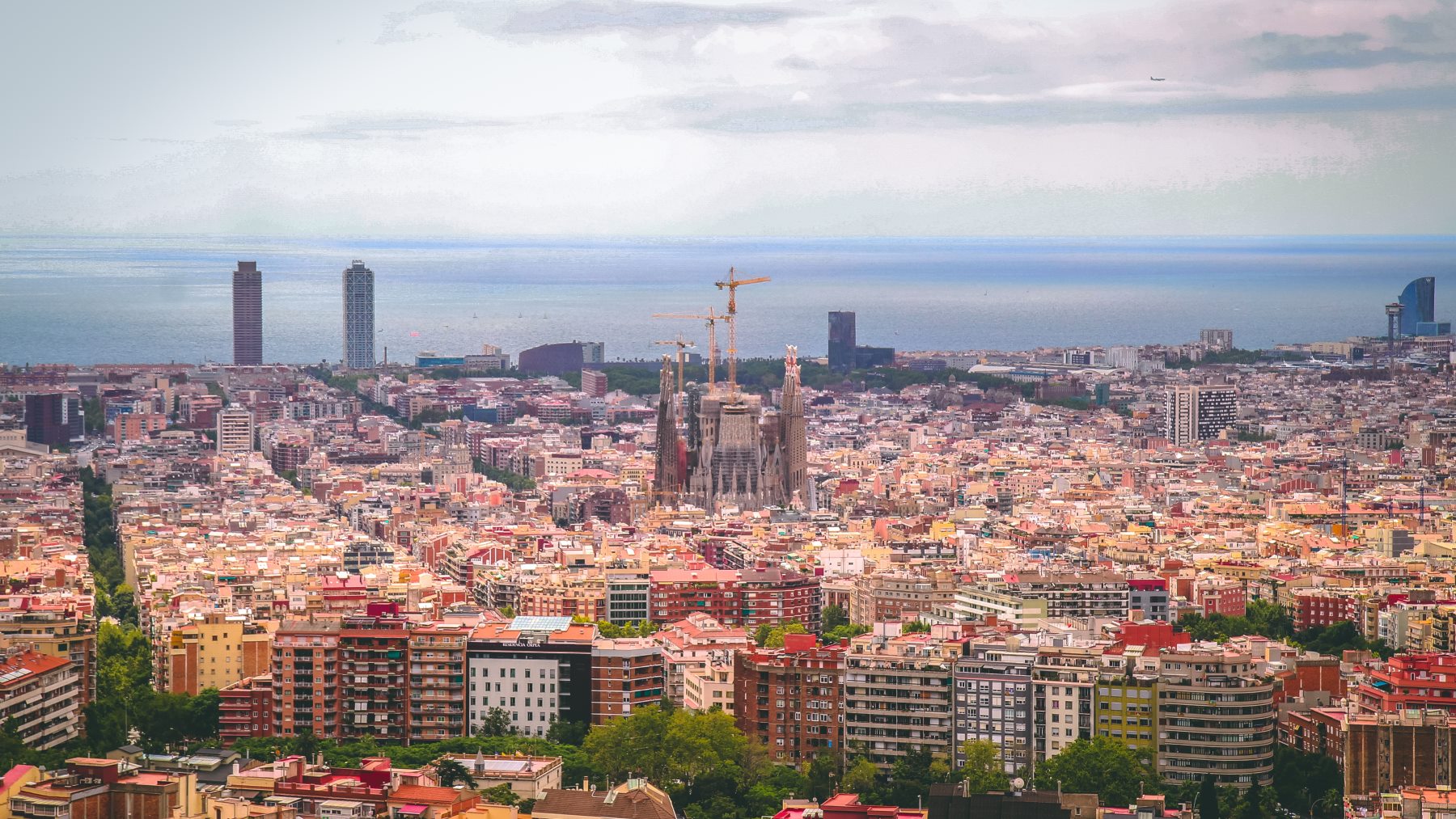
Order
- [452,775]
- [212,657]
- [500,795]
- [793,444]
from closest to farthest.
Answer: [500,795], [452,775], [212,657], [793,444]

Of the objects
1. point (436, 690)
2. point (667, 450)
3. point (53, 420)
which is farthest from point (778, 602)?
point (53, 420)

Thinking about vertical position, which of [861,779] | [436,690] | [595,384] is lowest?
[861,779]

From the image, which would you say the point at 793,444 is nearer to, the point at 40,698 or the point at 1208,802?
the point at 40,698

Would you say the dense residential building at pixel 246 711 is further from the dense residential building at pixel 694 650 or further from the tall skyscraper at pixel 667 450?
the tall skyscraper at pixel 667 450

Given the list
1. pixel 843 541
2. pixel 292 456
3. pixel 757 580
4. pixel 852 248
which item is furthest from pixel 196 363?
pixel 757 580

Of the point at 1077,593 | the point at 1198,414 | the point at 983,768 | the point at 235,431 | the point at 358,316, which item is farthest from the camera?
the point at 358,316

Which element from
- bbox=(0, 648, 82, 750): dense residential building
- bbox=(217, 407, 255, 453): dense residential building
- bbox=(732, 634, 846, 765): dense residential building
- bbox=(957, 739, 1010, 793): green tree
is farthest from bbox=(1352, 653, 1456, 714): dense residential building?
bbox=(217, 407, 255, 453): dense residential building

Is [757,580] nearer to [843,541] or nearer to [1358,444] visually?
[843,541]
